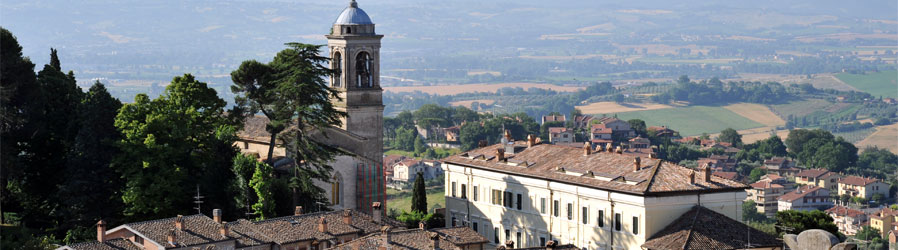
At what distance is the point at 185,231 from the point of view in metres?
42.2

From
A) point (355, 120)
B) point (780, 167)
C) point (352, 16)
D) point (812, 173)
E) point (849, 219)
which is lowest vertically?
point (849, 219)

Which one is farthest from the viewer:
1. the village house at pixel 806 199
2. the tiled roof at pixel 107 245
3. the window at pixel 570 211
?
the village house at pixel 806 199

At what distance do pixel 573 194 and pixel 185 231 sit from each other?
46.7 feet

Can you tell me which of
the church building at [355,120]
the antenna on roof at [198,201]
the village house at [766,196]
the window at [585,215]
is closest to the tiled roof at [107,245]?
the antenna on roof at [198,201]

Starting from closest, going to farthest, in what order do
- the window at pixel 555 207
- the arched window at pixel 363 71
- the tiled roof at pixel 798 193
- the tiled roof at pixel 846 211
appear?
the window at pixel 555 207 < the arched window at pixel 363 71 < the tiled roof at pixel 846 211 < the tiled roof at pixel 798 193

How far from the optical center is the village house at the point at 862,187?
5655 inches

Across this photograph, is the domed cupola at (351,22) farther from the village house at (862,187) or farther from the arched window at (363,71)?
the village house at (862,187)

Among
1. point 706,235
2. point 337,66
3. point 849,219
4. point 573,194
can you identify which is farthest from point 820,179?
point 706,235

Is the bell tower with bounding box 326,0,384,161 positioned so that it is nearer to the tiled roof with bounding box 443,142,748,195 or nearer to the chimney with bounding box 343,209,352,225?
the tiled roof with bounding box 443,142,748,195

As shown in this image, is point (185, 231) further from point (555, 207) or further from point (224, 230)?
point (555, 207)

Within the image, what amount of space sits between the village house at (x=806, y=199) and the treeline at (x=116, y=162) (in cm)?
9306

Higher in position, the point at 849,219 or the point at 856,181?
the point at 856,181

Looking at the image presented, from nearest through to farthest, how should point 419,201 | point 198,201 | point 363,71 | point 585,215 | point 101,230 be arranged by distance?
point 101,230 → point 198,201 → point 585,215 → point 363,71 → point 419,201

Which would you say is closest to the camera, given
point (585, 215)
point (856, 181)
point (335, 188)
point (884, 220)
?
point (585, 215)
